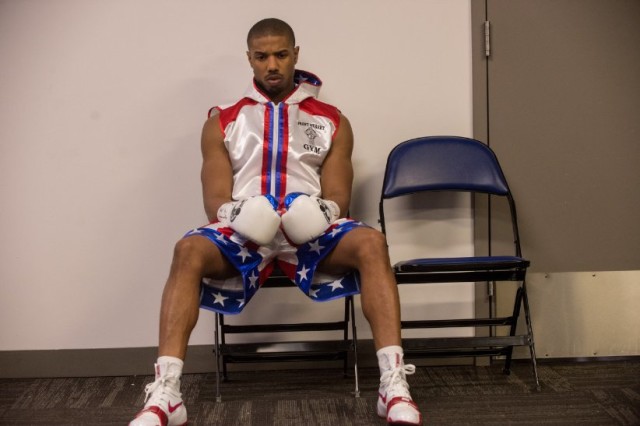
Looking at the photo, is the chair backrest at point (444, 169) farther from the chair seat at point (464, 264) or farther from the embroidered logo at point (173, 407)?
the embroidered logo at point (173, 407)

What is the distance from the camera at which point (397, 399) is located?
2084 mm

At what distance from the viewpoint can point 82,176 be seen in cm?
312

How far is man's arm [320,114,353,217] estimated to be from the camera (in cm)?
275

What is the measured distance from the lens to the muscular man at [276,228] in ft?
7.18

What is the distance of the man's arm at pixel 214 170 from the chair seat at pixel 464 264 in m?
0.72

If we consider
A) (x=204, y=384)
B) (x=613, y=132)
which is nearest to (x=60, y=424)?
(x=204, y=384)

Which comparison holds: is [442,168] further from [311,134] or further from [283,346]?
[283,346]

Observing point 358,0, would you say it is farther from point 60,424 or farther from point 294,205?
point 60,424

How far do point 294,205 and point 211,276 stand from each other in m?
0.38

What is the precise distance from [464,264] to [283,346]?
2.53 ft

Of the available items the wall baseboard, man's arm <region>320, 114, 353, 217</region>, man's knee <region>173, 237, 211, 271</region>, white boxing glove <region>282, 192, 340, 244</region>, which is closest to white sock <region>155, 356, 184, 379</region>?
man's knee <region>173, 237, 211, 271</region>

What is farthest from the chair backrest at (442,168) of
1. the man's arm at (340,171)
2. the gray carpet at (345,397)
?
the gray carpet at (345,397)

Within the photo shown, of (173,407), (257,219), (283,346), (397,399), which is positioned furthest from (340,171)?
(173,407)

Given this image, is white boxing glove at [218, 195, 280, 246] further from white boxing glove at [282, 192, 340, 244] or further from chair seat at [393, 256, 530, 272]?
chair seat at [393, 256, 530, 272]
